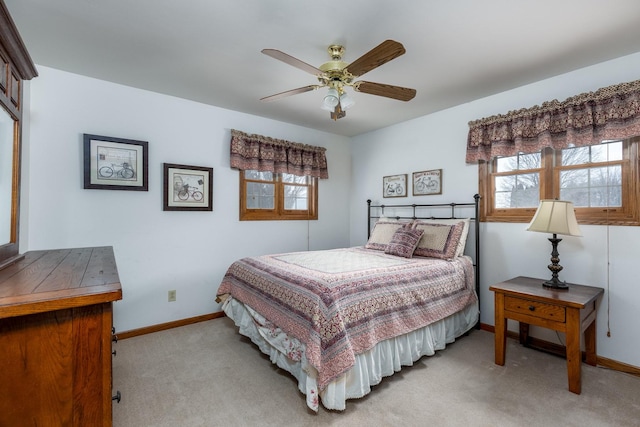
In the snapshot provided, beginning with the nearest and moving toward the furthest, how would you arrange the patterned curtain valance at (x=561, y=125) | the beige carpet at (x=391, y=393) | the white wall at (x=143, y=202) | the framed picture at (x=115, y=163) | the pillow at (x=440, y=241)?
the beige carpet at (x=391, y=393) < the patterned curtain valance at (x=561, y=125) < the white wall at (x=143, y=202) < the framed picture at (x=115, y=163) < the pillow at (x=440, y=241)

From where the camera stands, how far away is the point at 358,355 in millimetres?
2023

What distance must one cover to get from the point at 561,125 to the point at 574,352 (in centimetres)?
187

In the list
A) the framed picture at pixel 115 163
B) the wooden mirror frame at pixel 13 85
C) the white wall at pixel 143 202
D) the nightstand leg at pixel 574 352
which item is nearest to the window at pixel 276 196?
the white wall at pixel 143 202

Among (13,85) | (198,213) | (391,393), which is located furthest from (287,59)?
(391,393)

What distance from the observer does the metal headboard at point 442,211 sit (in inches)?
129

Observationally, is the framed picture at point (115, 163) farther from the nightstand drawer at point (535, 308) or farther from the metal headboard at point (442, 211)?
the nightstand drawer at point (535, 308)

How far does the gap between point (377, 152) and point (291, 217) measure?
160 centimetres

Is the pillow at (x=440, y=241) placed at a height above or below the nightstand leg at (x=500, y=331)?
above

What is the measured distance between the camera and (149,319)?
3.14 meters

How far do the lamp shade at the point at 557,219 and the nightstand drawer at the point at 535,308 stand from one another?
0.58 m

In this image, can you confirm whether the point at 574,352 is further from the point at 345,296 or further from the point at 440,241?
the point at 345,296

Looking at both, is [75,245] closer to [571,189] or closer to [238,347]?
[238,347]

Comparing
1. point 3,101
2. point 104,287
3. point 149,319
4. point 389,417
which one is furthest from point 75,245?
point 389,417

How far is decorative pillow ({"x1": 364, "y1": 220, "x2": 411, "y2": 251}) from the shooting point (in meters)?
3.60
